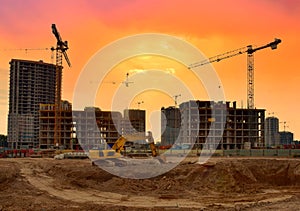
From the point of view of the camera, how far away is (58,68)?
126 m

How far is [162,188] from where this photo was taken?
33.8 meters

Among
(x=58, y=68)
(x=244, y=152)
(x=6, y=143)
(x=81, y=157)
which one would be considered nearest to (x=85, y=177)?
(x=81, y=157)

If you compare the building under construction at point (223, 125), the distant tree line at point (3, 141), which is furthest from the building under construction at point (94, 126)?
the distant tree line at point (3, 141)

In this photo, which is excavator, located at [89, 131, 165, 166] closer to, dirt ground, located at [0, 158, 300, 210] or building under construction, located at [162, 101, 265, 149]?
dirt ground, located at [0, 158, 300, 210]

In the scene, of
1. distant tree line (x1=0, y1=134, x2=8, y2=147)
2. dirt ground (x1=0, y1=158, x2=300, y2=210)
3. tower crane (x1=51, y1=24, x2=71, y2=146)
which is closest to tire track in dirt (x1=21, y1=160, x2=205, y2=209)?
dirt ground (x1=0, y1=158, x2=300, y2=210)

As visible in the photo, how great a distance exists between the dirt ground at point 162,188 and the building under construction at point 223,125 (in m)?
72.0

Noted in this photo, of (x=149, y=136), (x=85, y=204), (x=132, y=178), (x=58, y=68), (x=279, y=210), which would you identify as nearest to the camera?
(x=279, y=210)

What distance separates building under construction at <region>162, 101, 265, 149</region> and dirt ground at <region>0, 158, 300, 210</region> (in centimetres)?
7198

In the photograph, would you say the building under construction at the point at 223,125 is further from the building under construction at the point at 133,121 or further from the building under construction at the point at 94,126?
the building under construction at the point at 94,126

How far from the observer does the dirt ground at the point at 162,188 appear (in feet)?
83.0

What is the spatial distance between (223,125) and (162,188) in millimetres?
88929

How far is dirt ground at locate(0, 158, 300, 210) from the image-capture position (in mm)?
25312

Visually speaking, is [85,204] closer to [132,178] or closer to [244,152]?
[132,178]

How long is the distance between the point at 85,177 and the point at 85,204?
1260 centimetres
